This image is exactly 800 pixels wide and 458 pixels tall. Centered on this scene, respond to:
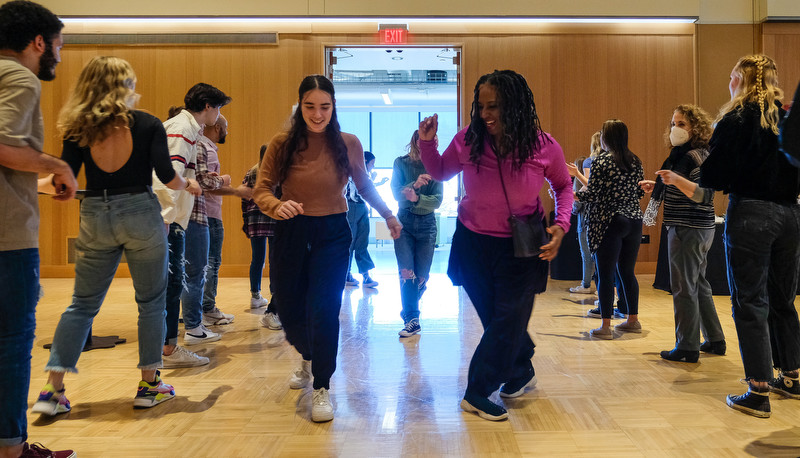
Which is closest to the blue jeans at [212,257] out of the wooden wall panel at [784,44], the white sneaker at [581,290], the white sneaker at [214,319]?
the white sneaker at [214,319]

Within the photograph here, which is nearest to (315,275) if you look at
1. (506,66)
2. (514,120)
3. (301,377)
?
(301,377)

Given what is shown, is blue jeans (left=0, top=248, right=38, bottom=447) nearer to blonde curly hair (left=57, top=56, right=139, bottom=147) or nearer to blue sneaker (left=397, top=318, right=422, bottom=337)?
blonde curly hair (left=57, top=56, right=139, bottom=147)

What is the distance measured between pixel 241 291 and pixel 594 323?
367cm

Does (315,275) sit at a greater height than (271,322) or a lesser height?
greater

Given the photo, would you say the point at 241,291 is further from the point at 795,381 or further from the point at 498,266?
the point at 795,381

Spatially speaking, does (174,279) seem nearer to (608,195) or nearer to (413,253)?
(413,253)

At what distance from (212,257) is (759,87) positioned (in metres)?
3.57

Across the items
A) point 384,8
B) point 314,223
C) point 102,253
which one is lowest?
point 102,253

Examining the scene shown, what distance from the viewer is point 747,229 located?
7.79 feet

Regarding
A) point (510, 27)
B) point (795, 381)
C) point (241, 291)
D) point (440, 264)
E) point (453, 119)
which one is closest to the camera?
point (795, 381)

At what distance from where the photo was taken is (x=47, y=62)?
1.85 metres

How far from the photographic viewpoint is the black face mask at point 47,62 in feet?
5.98

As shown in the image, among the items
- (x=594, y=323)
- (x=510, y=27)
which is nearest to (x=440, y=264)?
(x=510, y=27)

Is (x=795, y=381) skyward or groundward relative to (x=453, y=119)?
groundward
